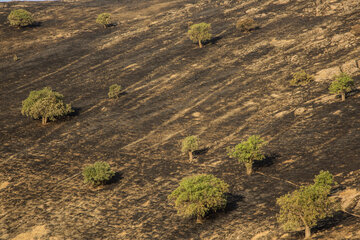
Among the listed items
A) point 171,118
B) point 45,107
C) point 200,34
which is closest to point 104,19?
point 200,34

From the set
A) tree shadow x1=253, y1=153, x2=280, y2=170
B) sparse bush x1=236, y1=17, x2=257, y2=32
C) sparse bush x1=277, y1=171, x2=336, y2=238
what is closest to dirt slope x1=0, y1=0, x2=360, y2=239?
tree shadow x1=253, y1=153, x2=280, y2=170

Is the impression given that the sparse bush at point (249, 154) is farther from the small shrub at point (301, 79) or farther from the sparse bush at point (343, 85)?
the small shrub at point (301, 79)

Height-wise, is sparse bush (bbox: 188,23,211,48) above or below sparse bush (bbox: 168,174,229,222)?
above

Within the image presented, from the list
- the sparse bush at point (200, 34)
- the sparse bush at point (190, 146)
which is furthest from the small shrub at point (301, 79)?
the sparse bush at point (200, 34)

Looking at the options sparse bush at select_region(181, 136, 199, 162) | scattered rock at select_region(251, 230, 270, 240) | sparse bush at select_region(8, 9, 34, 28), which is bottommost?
scattered rock at select_region(251, 230, 270, 240)

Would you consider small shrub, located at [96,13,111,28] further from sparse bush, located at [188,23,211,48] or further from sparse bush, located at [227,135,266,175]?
sparse bush, located at [227,135,266,175]

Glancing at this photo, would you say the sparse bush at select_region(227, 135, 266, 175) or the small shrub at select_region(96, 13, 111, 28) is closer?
the sparse bush at select_region(227, 135, 266, 175)
